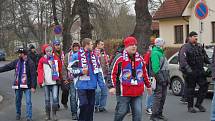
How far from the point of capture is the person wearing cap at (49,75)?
35.1 ft

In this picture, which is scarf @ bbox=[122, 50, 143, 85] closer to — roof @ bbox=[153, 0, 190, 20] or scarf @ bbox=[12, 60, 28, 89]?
scarf @ bbox=[12, 60, 28, 89]

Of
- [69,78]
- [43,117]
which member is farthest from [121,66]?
[43,117]

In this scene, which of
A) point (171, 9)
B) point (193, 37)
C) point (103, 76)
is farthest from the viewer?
point (171, 9)

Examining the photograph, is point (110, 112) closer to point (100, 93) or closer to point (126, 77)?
point (100, 93)

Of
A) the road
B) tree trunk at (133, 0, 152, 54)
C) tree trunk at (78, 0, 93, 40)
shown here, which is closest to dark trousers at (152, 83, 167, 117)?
the road

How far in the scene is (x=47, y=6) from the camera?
42062 mm

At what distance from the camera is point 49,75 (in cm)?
1075

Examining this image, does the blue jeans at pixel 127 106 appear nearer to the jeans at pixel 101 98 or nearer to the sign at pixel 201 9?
the jeans at pixel 101 98

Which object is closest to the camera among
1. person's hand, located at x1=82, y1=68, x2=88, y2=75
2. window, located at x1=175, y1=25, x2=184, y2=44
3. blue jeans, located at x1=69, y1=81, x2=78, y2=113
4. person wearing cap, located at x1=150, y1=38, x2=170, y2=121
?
person's hand, located at x1=82, y1=68, x2=88, y2=75

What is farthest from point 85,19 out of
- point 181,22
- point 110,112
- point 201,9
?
point 110,112

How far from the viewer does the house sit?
1401 inches

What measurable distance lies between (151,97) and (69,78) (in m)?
2.03

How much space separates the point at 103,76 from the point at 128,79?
177cm

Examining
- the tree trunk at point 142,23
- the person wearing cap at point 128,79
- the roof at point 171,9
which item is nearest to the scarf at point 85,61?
the person wearing cap at point 128,79
